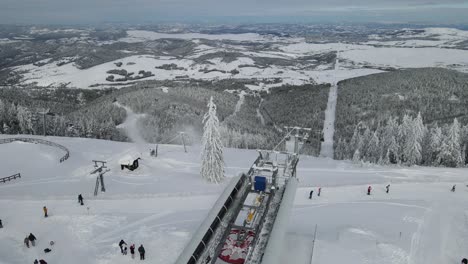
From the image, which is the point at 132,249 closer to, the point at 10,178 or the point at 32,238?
the point at 32,238

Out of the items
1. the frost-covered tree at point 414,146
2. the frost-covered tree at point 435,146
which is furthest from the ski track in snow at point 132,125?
the frost-covered tree at point 435,146

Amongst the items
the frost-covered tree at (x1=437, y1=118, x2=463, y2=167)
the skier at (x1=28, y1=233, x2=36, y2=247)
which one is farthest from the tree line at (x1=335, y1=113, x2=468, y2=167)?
the skier at (x1=28, y1=233, x2=36, y2=247)

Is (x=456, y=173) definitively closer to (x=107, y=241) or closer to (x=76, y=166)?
(x=107, y=241)

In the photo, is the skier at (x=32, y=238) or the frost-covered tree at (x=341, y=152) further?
the frost-covered tree at (x=341, y=152)

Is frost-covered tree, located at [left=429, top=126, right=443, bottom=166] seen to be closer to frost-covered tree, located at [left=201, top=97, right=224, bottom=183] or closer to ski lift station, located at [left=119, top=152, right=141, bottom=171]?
frost-covered tree, located at [left=201, top=97, right=224, bottom=183]

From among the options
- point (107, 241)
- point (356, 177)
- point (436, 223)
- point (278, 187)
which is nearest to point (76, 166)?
point (107, 241)

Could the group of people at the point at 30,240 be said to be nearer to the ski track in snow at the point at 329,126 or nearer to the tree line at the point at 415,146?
the tree line at the point at 415,146

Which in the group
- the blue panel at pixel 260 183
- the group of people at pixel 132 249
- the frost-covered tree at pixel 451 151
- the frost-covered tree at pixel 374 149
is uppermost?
the blue panel at pixel 260 183

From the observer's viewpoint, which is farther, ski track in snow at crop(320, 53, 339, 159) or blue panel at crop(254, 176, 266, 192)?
ski track in snow at crop(320, 53, 339, 159)
